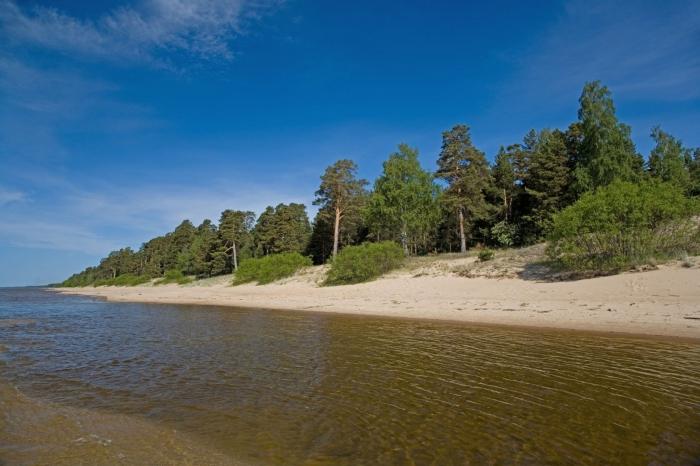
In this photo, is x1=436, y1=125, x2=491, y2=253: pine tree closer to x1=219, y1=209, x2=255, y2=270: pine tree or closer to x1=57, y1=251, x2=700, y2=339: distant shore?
x1=57, y1=251, x2=700, y2=339: distant shore

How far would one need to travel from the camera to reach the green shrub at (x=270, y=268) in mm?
42000

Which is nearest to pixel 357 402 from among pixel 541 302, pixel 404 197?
pixel 541 302

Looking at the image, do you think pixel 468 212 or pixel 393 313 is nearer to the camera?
pixel 393 313

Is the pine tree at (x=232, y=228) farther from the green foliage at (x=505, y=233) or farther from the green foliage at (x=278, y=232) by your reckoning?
the green foliage at (x=505, y=233)

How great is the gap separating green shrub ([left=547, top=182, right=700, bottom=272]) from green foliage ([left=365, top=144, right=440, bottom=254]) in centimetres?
2161

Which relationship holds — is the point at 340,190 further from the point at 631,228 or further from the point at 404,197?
the point at 631,228

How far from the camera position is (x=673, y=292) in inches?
598

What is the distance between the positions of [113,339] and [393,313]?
42.6ft

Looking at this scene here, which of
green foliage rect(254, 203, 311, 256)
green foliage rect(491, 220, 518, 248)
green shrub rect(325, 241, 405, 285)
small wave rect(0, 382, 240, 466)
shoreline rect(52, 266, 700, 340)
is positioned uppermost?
green foliage rect(254, 203, 311, 256)

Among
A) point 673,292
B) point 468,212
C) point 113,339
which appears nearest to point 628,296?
point 673,292

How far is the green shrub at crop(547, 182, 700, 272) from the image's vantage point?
1977 cm

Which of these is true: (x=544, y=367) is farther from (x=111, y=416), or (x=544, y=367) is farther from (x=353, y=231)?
(x=353, y=231)

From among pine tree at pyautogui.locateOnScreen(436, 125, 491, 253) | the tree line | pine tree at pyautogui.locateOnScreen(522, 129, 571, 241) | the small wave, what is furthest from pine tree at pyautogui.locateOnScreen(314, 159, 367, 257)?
the small wave

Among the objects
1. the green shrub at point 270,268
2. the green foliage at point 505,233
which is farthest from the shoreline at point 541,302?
the green foliage at point 505,233
